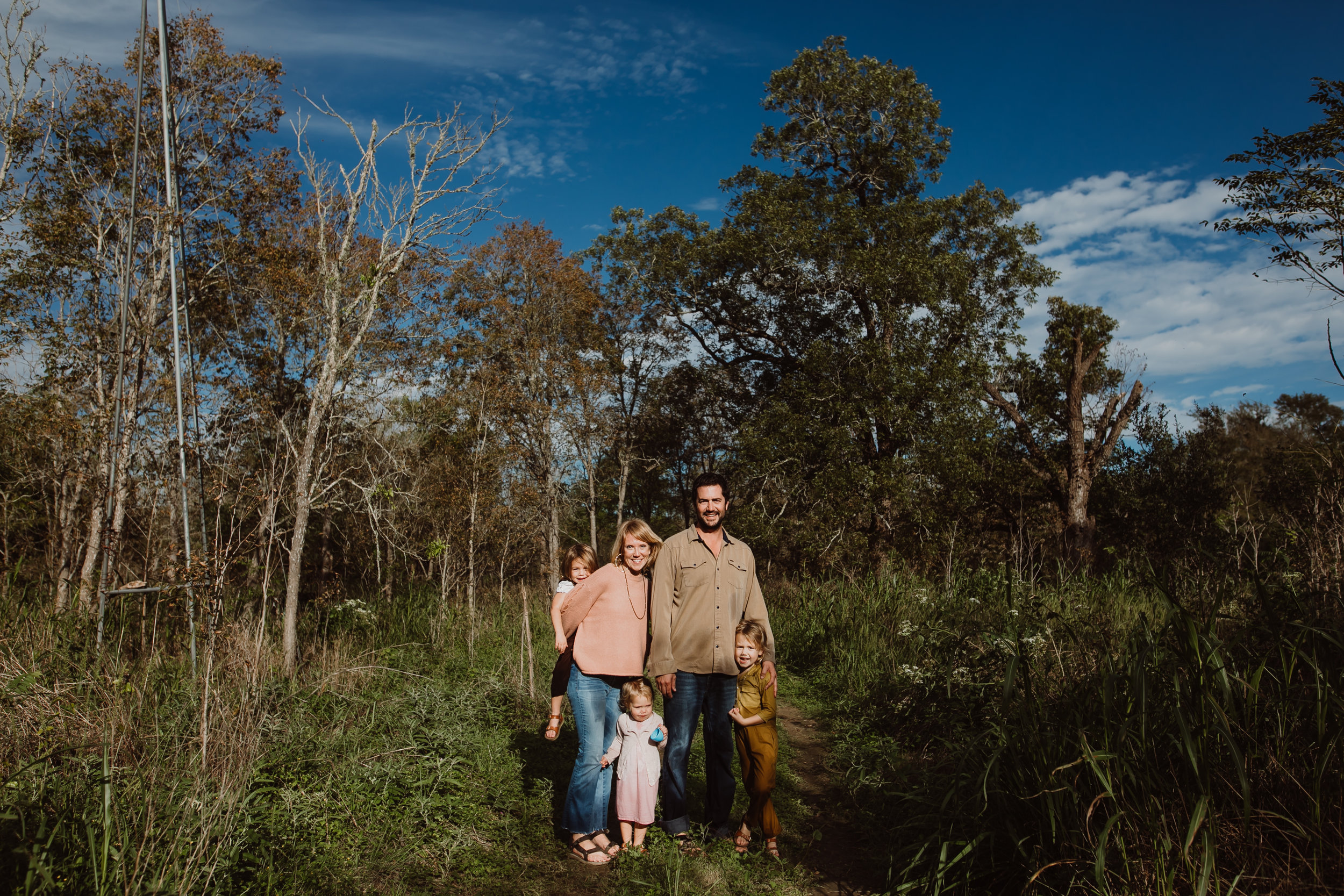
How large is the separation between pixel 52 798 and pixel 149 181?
1196cm

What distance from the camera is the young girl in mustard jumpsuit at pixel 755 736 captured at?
3.37 meters

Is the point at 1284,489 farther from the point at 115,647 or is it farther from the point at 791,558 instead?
the point at 115,647

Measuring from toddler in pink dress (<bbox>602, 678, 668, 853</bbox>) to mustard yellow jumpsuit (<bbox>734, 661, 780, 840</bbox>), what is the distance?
39 centimetres

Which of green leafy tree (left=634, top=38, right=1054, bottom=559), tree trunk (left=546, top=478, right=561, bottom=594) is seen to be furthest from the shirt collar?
tree trunk (left=546, top=478, right=561, bottom=594)

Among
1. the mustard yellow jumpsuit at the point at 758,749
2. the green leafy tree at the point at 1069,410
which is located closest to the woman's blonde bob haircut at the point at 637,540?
the mustard yellow jumpsuit at the point at 758,749

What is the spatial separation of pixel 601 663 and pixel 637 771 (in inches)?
20.3

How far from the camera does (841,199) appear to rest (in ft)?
48.6

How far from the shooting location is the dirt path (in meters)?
3.28

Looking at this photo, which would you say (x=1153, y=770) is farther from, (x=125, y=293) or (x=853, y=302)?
(x=853, y=302)

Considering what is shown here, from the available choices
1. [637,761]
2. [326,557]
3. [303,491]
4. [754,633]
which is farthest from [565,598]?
[326,557]

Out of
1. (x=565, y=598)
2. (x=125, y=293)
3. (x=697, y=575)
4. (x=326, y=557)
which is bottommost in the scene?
(x=326, y=557)

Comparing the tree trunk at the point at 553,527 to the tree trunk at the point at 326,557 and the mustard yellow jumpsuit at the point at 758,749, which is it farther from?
the mustard yellow jumpsuit at the point at 758,749

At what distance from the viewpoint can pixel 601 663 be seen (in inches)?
133

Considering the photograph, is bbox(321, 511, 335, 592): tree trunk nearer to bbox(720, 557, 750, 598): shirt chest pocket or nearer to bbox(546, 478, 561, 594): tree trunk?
bbox(546, 478, 561, 594): tree trunk
